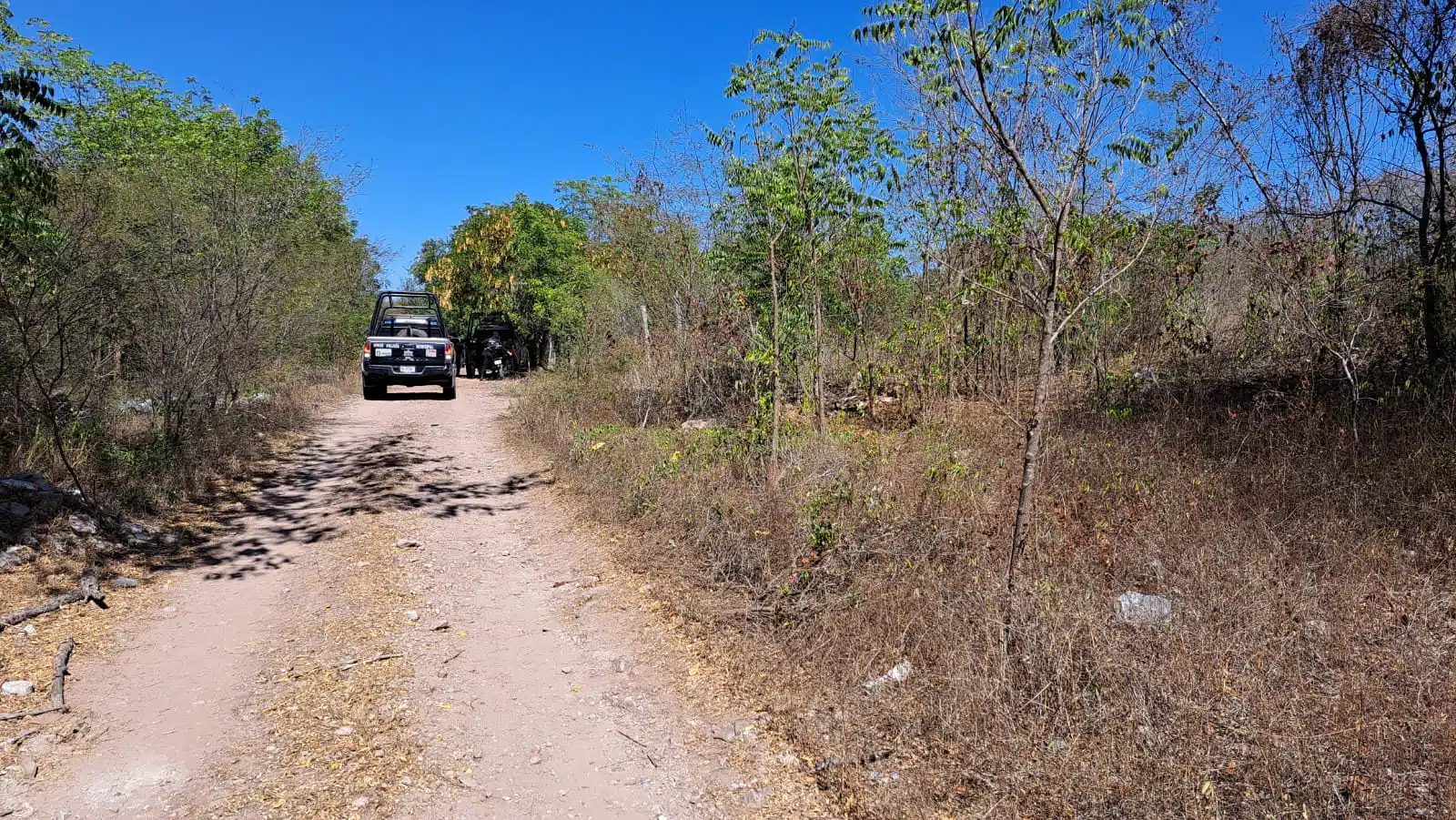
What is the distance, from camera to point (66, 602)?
193 inches

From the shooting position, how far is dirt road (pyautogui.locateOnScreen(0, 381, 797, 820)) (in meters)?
3.12

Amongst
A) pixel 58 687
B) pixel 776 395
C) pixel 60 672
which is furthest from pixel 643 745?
pixel 776 395

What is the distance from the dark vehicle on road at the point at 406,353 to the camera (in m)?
15.8

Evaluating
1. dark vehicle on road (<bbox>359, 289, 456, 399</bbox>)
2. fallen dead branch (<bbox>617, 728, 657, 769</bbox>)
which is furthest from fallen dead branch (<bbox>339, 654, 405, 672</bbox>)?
dark vehicle on road (<bbox>359, 289, 456, 399</bbox>)

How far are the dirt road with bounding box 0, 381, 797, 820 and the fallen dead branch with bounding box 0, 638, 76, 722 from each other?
59 mm

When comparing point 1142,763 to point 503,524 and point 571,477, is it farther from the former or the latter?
point 571,477

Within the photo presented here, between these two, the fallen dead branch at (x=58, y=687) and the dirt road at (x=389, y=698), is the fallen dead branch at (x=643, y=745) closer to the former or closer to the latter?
the dirt road at (x=389, y=698)

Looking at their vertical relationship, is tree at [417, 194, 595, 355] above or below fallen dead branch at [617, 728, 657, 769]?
above

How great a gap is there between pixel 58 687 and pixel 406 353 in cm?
1266

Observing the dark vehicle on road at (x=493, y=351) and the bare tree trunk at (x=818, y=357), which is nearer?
the bare tree trunk at (x=818, y=357)

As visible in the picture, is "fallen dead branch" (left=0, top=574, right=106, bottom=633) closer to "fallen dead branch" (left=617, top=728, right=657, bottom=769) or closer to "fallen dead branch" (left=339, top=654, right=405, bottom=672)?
"fallen dead branch" (left=339, top=654, right=405, bottom=672)

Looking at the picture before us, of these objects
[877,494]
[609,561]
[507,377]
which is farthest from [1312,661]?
[507,377]

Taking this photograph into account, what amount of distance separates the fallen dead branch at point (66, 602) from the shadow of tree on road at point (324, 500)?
0.67m

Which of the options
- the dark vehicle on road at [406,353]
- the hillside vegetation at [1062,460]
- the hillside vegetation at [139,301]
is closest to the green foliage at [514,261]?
the dark vehicle on road at [406,353]
